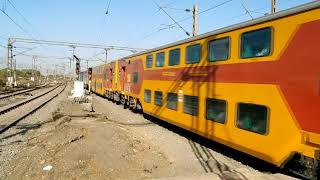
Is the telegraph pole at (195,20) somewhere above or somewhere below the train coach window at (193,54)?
above

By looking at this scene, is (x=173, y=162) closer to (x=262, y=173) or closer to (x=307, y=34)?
(x=262, y=173)

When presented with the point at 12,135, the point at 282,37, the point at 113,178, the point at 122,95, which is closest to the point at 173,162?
the point at 113,178

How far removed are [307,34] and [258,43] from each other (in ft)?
5.32

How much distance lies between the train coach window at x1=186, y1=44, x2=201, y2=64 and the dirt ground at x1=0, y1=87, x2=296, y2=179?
2769mm

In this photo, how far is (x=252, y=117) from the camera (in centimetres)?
909

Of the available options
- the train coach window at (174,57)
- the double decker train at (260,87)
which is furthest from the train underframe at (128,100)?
the double decker train at (260,87)

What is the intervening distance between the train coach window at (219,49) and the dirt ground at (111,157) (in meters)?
2.80

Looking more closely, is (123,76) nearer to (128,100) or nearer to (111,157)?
(128,100)

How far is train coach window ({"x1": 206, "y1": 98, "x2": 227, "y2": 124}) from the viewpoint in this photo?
10366 mm

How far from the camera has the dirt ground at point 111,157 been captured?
8.53 m

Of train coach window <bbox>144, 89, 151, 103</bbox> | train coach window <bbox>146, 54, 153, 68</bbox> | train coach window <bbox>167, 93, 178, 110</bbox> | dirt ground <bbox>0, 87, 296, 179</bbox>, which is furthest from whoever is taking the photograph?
train coach window <bbox>144, 89, 151, 103</bbox>

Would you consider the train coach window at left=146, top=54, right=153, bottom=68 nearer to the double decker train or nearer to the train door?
the double decker train

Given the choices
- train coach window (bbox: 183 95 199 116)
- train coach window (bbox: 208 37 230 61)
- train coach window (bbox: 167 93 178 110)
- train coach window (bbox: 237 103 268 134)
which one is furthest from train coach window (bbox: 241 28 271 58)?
train coach window (bbox: 167 93 178 110)

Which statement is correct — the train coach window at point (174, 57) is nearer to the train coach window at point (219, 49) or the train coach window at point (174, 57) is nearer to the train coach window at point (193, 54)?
A: the train coach window at point (193, 54)
